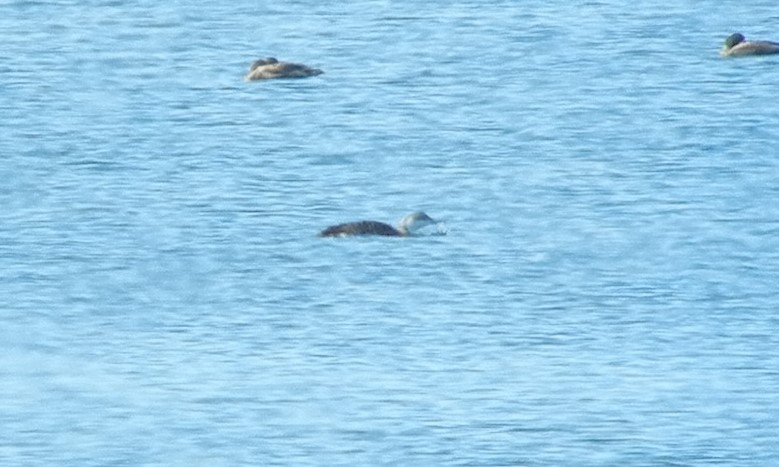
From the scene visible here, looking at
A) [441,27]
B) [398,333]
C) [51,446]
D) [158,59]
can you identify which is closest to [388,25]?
[441,27]

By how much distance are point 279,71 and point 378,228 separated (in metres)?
9.21

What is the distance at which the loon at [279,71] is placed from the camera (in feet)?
99.9

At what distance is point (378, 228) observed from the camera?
845 inches

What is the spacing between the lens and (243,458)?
15.1m

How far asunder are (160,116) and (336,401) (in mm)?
12441

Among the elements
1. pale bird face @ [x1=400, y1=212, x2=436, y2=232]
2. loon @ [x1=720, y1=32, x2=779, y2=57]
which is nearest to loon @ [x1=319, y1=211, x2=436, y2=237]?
pale bird face @ [x1=400, y1=212, x2=436, y2=232]

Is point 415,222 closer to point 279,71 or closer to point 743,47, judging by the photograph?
point 279,71

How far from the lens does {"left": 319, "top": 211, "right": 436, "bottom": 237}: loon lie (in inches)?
843

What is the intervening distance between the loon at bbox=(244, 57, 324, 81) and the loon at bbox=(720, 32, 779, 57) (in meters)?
4.50

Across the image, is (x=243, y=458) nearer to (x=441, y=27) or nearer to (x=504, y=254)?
(x=504, y=254)

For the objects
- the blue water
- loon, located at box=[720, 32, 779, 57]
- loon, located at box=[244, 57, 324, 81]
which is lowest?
loon, located at box=[720, 32, 779, 57]

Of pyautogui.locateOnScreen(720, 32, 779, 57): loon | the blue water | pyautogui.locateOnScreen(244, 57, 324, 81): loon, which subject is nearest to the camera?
the blue water

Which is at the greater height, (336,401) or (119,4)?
(336,401)

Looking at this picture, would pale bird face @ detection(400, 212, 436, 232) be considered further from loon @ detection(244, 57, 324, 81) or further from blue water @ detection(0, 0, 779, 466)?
loon @ detection(244, 57, 324, 81)
